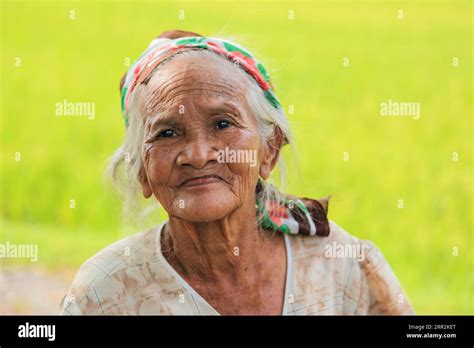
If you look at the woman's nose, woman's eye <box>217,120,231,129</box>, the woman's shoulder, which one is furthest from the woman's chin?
the woman's shoulder

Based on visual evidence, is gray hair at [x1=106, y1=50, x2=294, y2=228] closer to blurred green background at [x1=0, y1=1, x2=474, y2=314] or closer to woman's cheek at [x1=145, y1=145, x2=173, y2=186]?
woman's cheek at [x1=145, y1=145, x2=173, y2=186]

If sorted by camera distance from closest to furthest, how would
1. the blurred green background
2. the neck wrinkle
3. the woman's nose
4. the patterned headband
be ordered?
the woman's nose, the patterned headband, the neck wrinkle, the blurred green background

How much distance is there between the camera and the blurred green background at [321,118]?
8242mm

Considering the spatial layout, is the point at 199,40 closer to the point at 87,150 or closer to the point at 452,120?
the point at 87,150

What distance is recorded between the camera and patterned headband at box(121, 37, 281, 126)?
3.08 metres

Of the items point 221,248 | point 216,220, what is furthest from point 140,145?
point 221,248

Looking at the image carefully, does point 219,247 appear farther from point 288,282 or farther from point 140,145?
point 140,145

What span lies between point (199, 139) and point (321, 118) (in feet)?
22.4

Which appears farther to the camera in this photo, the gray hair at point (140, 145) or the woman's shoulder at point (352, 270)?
the woman's shoulder at point (352, 270)

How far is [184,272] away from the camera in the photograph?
3223 mm

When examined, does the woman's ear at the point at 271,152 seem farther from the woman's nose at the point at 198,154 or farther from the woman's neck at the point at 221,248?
the woman's nose at the point at 198,154

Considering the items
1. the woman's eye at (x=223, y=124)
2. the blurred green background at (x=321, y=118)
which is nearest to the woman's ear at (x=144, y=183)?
the woman's eye at (x=223, y=124)

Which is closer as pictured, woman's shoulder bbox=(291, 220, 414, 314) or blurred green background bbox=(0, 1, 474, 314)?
woman's shoulder bbox=(291, 220, 414, 314)

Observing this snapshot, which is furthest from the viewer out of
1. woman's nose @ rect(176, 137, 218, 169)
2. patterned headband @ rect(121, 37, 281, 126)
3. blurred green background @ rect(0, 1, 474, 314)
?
blurred green background @ rect(0, 1, 474, 314)
